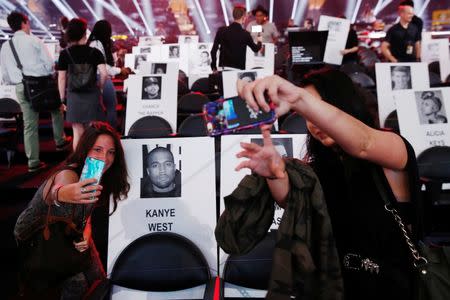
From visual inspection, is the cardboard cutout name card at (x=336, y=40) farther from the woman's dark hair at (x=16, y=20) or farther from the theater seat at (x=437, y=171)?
the woman's dark hair at (x=16, y=20)

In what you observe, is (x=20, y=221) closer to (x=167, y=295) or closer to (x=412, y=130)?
(x=167, y=295)

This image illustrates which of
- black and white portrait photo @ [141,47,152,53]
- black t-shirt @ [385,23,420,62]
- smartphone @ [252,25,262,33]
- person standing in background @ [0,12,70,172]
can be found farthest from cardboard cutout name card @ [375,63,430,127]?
black and white portrait photo @ [141,47,152,53]

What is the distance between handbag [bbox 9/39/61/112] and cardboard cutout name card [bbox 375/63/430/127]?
12.2ft

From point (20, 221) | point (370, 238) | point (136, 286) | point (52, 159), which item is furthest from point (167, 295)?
point (52, 159)

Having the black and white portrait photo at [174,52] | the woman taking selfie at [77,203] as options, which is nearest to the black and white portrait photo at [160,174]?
the woman taking selfie at [77,203]

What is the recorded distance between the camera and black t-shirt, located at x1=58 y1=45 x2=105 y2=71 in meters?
4.13

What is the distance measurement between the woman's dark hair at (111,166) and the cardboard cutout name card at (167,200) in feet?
0.14

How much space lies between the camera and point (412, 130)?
121 inches

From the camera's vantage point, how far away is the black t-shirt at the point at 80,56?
13.5ft

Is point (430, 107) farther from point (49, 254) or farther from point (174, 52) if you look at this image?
point (174, 52)

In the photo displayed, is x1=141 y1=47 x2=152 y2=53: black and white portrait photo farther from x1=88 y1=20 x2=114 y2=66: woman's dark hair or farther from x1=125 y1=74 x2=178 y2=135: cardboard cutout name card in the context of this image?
x1=125 y1=74 x2=178 y2=135: cardboard cutout name card

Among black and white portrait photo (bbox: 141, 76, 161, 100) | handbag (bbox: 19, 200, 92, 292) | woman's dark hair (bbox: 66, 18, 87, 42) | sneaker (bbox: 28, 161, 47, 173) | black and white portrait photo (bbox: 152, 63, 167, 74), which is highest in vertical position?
woman's dark hair (bbox: 66, 18, 87, 42)

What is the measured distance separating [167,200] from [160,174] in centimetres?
14

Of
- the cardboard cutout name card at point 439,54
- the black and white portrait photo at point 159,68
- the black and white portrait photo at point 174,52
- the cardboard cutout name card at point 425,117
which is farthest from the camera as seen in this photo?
the black and white portrait photo at point 174,52
